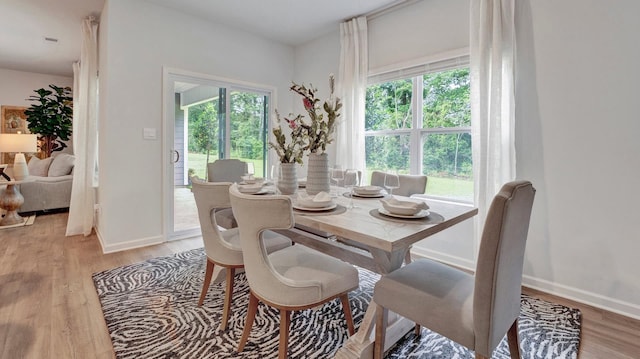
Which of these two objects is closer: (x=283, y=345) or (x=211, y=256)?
(x=283, y=345)

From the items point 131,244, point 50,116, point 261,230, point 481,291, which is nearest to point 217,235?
point 261,230

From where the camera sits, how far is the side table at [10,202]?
4.01 metres

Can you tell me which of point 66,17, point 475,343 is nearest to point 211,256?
point 475,343

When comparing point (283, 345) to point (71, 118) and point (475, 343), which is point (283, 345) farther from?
point (71, 118)

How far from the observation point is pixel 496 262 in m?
1.04

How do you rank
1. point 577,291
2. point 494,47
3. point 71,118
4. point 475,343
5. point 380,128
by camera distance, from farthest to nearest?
1. point 71,118
2. point 380,128
3. point 494,47
4. point 577,291
5. point 475,343

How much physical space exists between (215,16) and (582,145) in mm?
3783

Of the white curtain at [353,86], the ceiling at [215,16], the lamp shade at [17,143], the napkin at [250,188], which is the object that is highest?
the ceiling at [215,16]

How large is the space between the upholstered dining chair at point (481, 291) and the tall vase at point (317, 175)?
29.3 inches

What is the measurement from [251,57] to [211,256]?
3.09 meters

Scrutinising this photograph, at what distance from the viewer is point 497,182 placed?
2.47 m

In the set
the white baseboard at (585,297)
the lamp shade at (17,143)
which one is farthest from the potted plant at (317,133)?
the lamp shade at (17,143)

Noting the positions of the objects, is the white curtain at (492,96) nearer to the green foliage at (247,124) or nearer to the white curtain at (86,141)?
the green foliage at (247,124)

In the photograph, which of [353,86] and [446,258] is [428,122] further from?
[446,258]
